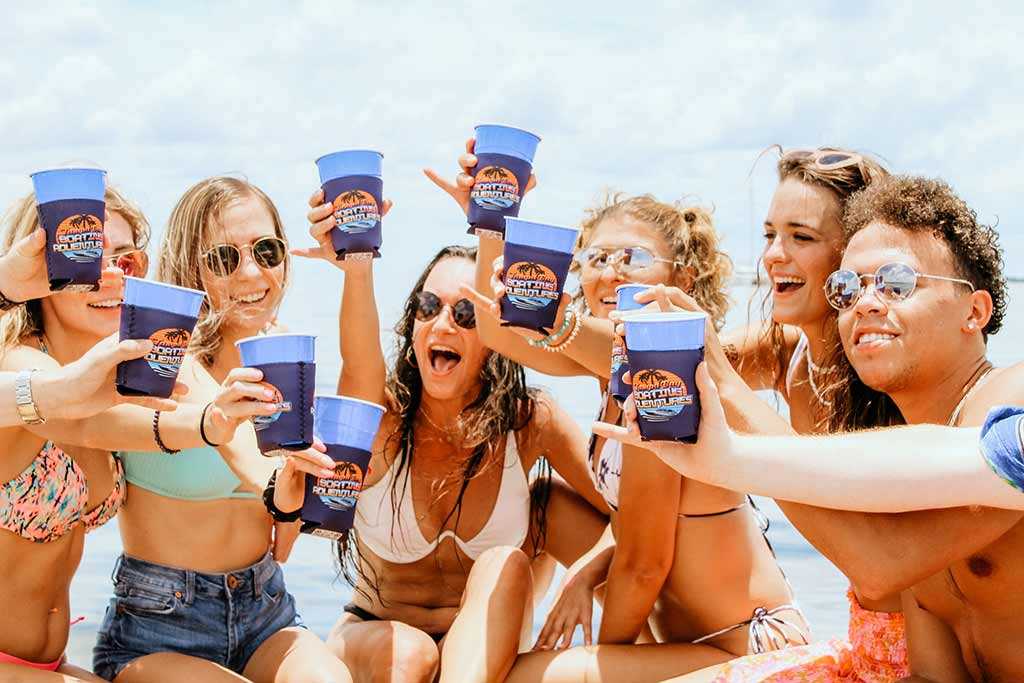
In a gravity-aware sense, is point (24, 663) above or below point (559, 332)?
below

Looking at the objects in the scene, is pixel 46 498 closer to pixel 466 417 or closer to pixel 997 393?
pixel 466 417

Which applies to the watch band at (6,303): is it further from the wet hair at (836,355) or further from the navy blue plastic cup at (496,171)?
the wet hair at (836,355)

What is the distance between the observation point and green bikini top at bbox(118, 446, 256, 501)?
Answer: 4.09 metres

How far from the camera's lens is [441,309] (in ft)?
14.6

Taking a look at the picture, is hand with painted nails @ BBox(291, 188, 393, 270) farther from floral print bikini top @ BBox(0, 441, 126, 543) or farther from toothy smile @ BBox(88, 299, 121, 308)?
floral print bikini top @ BBox(0, 441, 126, 543)

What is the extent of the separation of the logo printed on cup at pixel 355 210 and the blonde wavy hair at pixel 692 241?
84 cm

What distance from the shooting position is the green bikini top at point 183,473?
13.4 feet

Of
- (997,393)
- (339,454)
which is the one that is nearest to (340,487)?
(339,454)

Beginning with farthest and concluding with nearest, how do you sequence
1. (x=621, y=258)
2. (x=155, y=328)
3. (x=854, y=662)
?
(x=621, y=258) → (x=854, y=662) → (x=155, y=328)

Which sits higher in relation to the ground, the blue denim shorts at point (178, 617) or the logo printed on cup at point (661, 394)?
the logo printed on cup at point (661, 394)

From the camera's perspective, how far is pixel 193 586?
4.05m

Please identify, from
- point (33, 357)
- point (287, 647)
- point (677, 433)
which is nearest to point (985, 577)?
point (677, 433)

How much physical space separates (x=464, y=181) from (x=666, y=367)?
4.31ft

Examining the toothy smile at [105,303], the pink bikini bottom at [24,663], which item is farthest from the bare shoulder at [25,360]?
the pink bikini bottom at [24,663]
